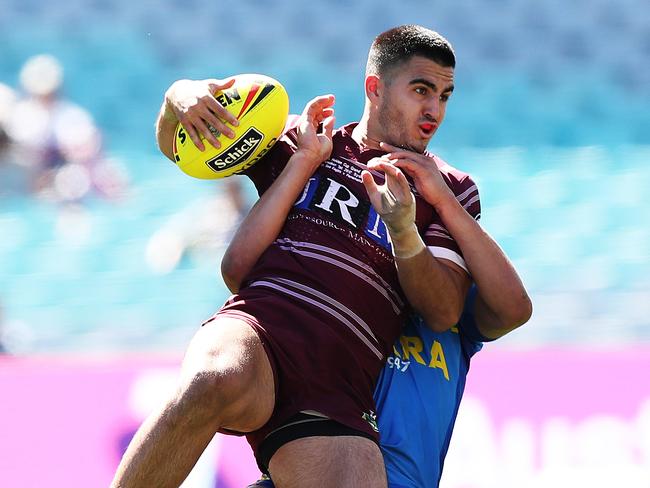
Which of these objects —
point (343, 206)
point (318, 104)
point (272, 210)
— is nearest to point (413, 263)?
point (343, 206)

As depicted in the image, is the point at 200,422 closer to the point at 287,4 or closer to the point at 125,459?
the point at 125,459

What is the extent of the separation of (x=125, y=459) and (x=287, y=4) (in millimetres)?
5302

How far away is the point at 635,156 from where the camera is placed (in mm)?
6863

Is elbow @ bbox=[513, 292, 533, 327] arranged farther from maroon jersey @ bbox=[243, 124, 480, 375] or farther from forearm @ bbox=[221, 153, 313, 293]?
forearm @ bbox=[221, 153, 313, 293]

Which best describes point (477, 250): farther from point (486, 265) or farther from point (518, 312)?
point (518, 312)

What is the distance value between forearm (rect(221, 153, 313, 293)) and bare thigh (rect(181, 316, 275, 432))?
0.29 metres

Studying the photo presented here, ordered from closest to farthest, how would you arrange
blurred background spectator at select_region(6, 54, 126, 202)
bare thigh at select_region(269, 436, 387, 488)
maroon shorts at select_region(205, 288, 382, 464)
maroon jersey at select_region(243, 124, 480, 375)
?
bare thigh at select_region(269, 436, 387, 488) < maroon shorts at select_region(205, 288, 382, 464) < maroon jersey at select_region(243, 124, 480, 375) < blurred background spectator at select_region(6, 54, 126, 202)

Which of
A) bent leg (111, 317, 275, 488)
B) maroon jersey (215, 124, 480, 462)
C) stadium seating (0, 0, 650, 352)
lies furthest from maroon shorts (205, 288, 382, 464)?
stadium seating (0, 0, 650, 352)

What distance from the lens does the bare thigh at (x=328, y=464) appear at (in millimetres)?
2859

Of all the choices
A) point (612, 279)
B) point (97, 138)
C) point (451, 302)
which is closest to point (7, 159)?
point (97, 138)

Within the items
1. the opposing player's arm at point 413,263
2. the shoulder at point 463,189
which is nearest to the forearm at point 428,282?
the opposing player's arm at point 413,263

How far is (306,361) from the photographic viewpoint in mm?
3010

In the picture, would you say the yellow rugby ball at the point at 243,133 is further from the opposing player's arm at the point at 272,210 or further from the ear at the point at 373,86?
the ear at the point at 373,86

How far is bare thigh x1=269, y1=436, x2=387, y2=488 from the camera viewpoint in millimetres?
2859
